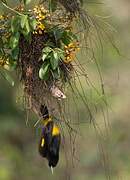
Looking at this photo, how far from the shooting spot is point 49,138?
2230 millimetres

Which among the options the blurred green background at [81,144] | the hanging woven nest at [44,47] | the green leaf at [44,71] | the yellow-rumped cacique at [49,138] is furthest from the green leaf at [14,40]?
the blurred green background at [81,144]

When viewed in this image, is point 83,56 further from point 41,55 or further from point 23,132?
point 23,132

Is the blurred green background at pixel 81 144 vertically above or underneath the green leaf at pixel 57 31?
underneath

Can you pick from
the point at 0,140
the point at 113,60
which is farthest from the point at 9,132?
the point at 113,60

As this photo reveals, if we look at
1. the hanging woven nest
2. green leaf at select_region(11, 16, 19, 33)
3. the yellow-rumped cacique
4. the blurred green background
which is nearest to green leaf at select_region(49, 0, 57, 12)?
the hanging woven nest

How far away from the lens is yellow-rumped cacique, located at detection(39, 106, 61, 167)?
2.22m

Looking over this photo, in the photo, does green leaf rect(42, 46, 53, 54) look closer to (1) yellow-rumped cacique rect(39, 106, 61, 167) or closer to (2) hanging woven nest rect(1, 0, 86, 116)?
(2) hanging woven nest rect(1, 0, 86, 116)

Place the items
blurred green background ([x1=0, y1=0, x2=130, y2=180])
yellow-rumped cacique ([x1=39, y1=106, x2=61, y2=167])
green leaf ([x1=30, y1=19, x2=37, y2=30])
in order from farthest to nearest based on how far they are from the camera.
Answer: blurred green background ([x1=0, y1=0, x2=130, y2=180]), yellow-rumped cacique ([x1=39, y1=106, x2=61, y2=167]), green leaf ([x1=30, y1=19, x2=37, y2=30])

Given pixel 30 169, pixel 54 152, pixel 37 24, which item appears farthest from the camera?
pixel 30 169

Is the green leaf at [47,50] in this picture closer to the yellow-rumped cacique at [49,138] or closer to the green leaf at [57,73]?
the green leaf at [57,73]

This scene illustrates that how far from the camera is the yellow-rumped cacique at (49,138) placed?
2225 mm

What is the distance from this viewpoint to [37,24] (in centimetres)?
211

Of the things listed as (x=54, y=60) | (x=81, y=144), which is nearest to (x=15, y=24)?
(x=54, y=60)

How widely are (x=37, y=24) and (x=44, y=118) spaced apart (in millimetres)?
331
